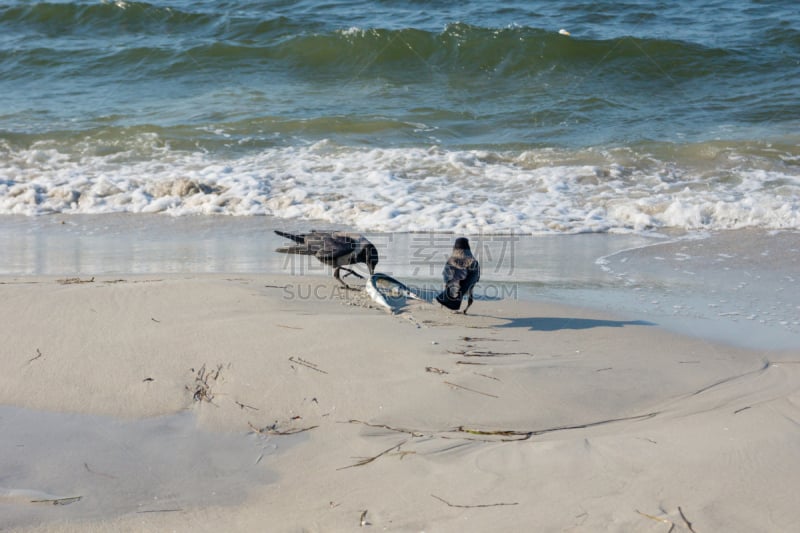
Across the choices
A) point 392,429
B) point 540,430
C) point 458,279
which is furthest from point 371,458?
point 458,279

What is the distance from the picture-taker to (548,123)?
11.1 m

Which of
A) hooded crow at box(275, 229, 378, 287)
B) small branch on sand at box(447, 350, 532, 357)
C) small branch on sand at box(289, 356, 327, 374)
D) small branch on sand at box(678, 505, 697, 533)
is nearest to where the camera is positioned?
small branch on sand at box(678, 505, 697, 533)

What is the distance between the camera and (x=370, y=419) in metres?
3.19

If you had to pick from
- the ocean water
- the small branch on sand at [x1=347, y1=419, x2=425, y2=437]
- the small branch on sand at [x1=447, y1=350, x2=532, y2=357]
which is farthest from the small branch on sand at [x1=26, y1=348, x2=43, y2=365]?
the ocean water

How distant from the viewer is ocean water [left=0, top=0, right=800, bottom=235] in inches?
321

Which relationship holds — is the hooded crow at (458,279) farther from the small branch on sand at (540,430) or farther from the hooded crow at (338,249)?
the small branch on sand at (540,430)

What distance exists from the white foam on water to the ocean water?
0.11 feet

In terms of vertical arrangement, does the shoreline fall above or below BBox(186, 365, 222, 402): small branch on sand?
above

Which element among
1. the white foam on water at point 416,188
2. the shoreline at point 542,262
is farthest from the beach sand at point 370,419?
the white foam on water at point 416,188

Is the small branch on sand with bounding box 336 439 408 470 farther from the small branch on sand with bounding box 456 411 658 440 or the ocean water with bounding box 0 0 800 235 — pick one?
the ocean water with bounding box 0 0 800 235

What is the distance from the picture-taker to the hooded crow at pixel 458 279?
454cm

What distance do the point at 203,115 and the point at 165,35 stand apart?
14.7 feet

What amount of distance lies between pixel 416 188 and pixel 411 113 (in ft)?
11.4

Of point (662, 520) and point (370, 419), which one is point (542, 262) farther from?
point (662, 520)
